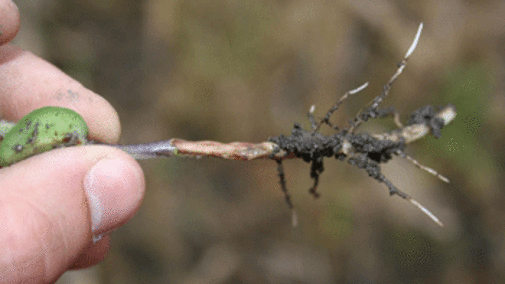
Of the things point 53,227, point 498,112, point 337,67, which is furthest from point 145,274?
point 498,112

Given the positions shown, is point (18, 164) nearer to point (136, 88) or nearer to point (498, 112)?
point (136, 88)

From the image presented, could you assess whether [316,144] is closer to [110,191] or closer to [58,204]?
[110,191]

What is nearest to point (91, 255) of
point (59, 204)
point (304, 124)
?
point (59, 204)

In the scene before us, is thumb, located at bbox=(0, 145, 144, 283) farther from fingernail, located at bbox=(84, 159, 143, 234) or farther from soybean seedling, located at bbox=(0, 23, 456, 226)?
soybean seedling, located at bbox=(0, 23, 456, 226)

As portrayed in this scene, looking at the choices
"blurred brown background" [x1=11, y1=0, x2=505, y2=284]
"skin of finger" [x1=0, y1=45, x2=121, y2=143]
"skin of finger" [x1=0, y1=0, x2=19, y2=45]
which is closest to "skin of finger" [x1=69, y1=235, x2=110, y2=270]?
"skin of finger" [x1=0, y1=45, x2=121, y2=143]

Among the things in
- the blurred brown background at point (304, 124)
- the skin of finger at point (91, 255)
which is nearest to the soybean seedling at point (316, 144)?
the skin of finger at point (91, 255)
